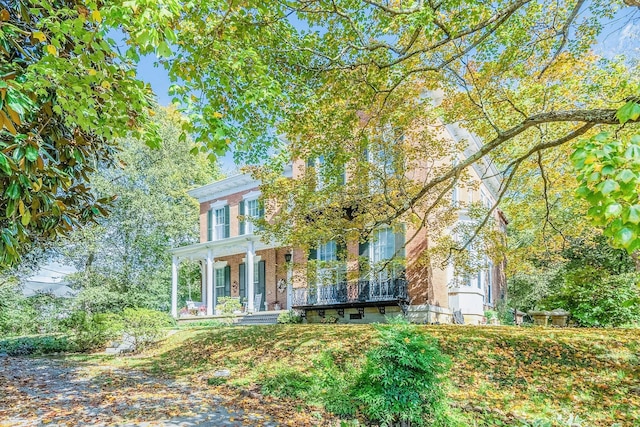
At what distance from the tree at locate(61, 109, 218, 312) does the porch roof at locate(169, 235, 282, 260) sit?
1.34 m

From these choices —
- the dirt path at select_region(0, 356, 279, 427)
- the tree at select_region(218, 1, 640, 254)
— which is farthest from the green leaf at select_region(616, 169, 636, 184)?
the dirt path at select_region(0, 356, 279, 427)

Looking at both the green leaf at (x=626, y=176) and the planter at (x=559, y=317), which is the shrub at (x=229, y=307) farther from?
the green leaf at (x=626, y=176)

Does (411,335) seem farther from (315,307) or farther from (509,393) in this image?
(315,307)

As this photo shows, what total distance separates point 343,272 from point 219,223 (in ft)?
39.8

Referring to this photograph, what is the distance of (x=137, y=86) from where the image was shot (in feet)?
15.5

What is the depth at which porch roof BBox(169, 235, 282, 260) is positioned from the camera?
19.1 m

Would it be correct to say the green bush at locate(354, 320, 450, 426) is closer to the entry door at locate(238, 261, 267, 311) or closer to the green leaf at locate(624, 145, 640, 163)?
the green leaf at locate(624, 145, 640, 163)

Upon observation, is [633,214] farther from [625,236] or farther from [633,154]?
[633,154]

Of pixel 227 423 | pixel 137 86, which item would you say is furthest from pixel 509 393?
pixel 137 86

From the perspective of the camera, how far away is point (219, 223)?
22703 millimetres

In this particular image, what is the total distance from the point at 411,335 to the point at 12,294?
19989 mm

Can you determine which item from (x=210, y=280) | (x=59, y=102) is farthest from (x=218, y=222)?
(x=59, y=102)

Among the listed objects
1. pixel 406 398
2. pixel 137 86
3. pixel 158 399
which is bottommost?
pixel 158 399

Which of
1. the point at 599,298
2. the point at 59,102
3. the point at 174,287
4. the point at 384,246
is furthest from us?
the point at 174,287
